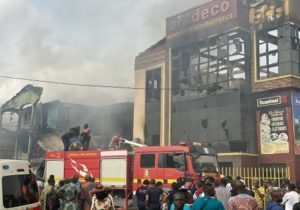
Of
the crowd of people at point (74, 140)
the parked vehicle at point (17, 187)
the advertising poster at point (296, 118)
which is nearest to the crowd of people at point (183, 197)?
the parked vehicle at point (17, 187)

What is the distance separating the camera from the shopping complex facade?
70.1 ft

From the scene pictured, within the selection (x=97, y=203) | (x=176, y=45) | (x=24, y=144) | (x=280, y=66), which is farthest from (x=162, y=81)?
(x=97, y=203)

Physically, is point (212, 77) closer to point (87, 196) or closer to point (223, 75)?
point (223, 75)

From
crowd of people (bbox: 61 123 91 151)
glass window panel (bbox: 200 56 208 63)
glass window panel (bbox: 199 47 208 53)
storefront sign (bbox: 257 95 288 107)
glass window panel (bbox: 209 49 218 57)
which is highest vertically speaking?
glass window panel (bbox: 199 47 208 53)

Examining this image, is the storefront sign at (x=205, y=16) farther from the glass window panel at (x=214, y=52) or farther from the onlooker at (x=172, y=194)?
the onlooker at (x=172, y=194)

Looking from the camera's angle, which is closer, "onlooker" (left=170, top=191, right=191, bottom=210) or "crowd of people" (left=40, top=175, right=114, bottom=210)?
"onlooker" (left=170, top=191, right=191, bottom=210)

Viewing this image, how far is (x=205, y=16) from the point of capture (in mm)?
24750

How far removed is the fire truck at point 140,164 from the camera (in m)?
13.6

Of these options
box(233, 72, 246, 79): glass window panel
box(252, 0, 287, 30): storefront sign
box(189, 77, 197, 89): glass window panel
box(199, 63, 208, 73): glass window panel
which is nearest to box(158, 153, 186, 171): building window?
box(233, 72, 246, 79): glass window panel

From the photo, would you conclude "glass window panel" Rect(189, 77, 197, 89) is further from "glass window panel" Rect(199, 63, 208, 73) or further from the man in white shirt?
→ the man in white shirt

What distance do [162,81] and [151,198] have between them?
60.4 feet

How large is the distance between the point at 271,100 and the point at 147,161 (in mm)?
10136

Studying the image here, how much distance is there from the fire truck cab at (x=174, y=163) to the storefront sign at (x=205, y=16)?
1141 centimetres

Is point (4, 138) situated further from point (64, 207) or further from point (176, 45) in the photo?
point (64, 207)
